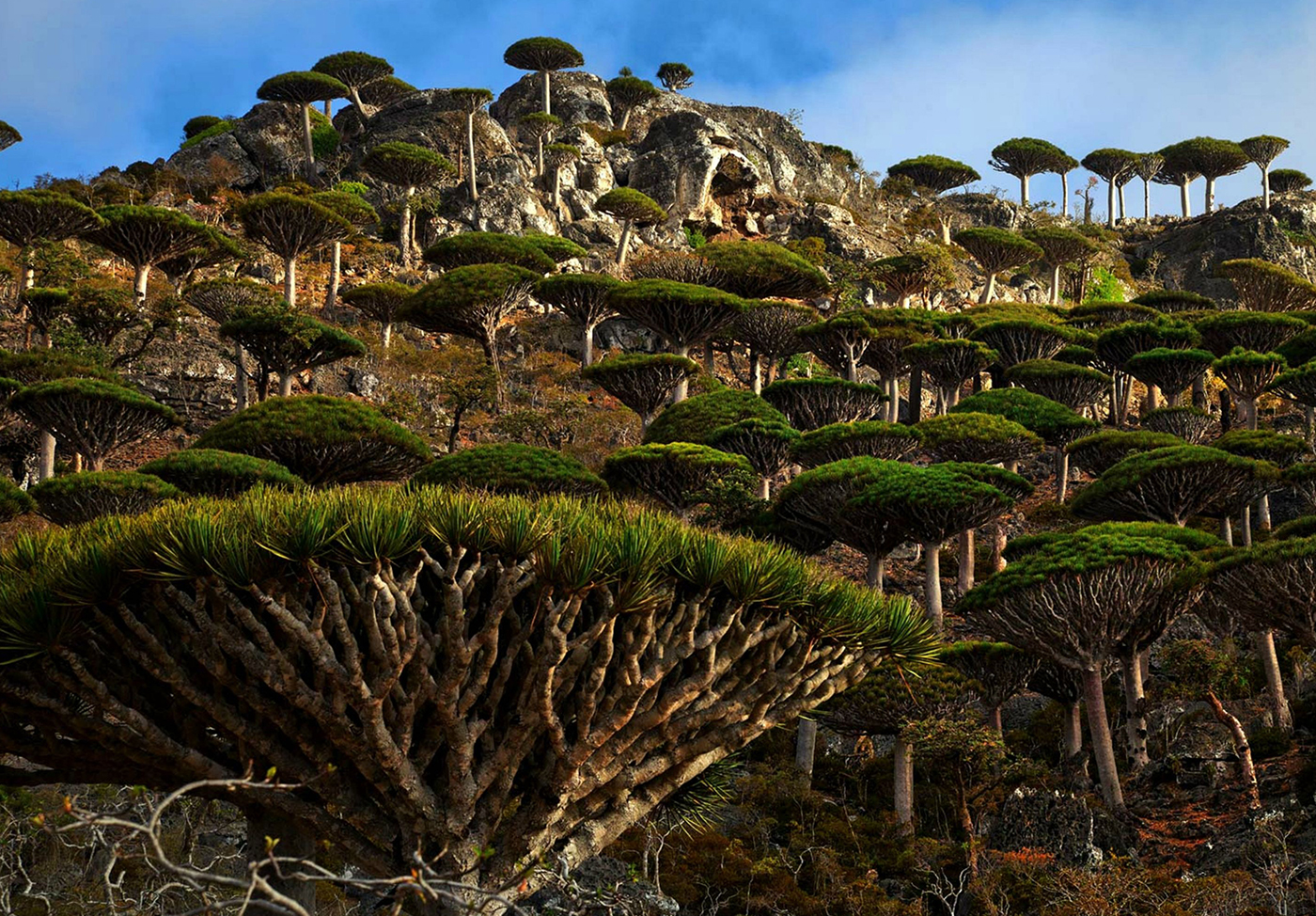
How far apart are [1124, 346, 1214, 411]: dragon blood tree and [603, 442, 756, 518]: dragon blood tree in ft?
57.2

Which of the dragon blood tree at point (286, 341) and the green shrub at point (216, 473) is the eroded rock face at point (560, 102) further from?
the green shrub at point (216, 473)

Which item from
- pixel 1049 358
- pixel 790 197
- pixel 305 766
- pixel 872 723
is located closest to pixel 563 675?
pixel 305 766

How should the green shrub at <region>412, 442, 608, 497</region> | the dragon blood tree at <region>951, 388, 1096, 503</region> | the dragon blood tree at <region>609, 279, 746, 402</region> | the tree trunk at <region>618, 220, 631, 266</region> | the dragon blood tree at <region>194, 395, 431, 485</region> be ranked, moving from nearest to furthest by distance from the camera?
the green shrub at <region>412, 442, 608, 497</region> → the dragon blood tree at <region>194, 395, 431, 485</region> → the dragon blood tree at <region>951, 388, 1096, 503</region> → the dragon blood tree at <region>609, 279, 746, 402</region> → the tree trunk at <region>618, 220, 631, 266</region>

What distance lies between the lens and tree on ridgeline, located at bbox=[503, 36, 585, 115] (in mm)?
66500

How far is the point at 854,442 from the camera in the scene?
27188 millimetres

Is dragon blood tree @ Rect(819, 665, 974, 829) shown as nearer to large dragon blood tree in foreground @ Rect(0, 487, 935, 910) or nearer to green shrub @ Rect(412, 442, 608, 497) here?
green shrub @ Rect(412, 442, 608, 497)

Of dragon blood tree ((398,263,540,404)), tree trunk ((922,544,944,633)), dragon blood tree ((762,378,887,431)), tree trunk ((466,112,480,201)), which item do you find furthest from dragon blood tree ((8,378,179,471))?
tree trunk ((466,112,480,201))

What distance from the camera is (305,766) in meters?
9.24

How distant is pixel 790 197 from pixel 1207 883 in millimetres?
54971

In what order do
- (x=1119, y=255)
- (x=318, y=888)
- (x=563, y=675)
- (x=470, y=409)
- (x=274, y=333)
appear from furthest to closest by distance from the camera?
(x=1119, y=255)
(x=470, y=409)
(x=274, y=333)
(x=318, y=888)
(x=563, y=675)

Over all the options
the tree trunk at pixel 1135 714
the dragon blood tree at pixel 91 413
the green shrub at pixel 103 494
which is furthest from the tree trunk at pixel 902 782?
the dragon blood tree at pixel 91 413

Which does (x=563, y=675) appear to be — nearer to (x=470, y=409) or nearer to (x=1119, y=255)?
(x=470, y=409)

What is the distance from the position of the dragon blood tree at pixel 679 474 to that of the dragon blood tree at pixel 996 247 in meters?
30.2

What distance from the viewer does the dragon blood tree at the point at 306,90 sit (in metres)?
58.2
